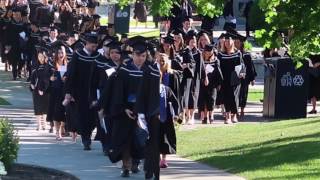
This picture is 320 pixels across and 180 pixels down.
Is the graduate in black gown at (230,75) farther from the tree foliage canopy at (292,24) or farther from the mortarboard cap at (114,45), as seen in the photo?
the tree foliage canopy at (292,24)

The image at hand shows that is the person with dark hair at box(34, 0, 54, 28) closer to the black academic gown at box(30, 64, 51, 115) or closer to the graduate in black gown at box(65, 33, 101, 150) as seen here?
the black academic gown at box(30, 64, 51, 115)

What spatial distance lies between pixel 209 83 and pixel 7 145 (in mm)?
8539

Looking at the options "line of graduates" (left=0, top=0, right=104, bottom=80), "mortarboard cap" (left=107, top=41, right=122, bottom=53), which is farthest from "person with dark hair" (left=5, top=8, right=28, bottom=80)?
"mortarboard cap" (left=107, top=41, right=122, bottom=53)

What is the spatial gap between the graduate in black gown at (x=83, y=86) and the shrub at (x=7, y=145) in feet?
11.1

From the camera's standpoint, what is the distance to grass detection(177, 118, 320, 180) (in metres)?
14.0

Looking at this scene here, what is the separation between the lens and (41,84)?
19.2 metres

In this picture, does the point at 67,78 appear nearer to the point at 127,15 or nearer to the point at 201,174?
the point at 201,174

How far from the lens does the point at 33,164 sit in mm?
15141

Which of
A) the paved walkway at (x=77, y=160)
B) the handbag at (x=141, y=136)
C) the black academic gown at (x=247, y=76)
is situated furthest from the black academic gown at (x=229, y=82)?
the handbag at (x=141, y=136)

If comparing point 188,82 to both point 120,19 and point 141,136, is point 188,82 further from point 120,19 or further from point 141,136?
point 120,19

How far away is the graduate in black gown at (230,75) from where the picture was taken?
835 inches

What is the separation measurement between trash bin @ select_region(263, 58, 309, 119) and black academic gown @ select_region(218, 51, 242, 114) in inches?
35.0

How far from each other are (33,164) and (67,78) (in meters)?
2.40

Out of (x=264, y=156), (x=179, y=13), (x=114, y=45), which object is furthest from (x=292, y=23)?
(x=179, y=13)
